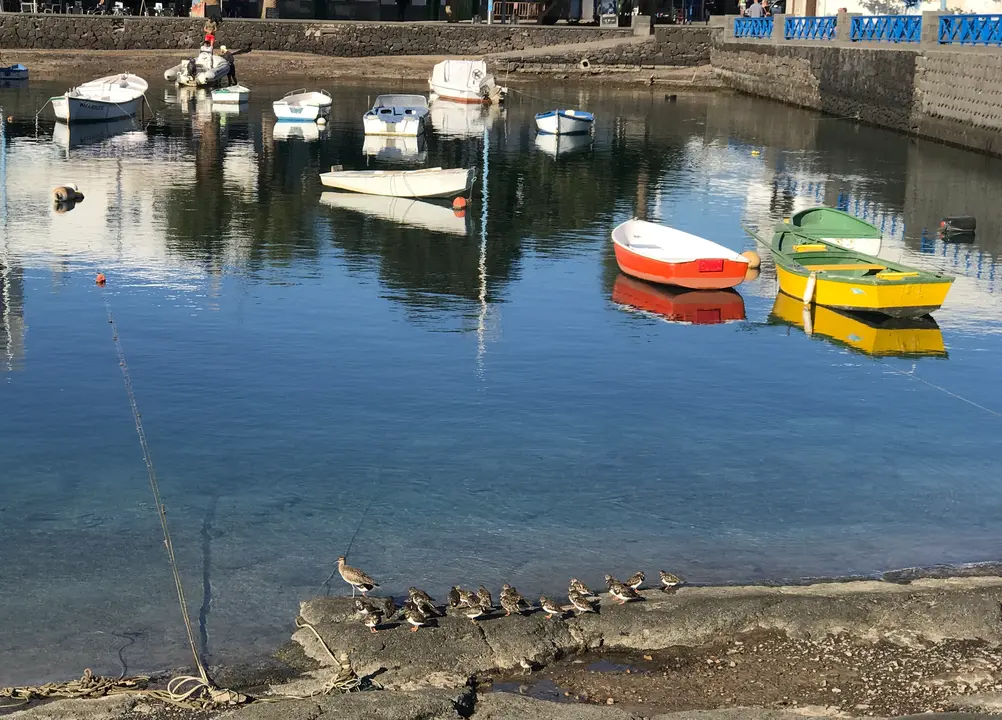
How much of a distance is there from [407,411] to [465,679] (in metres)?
8.85

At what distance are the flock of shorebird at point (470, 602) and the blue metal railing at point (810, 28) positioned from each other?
6129cm

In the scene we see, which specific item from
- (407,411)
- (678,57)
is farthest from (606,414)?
(678,57)

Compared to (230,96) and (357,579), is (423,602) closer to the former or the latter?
(357,579)

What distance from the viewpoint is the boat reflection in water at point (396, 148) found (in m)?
51.2

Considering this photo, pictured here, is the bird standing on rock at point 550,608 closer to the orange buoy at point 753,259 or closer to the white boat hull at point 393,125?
the orange buoy at point 753,259

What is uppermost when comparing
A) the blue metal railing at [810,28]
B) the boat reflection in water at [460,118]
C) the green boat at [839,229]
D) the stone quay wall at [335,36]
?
the blue metal railing at [810,28]

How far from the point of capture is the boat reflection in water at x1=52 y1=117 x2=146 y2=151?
53438 mm

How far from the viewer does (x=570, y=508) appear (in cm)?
1719

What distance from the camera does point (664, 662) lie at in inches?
505

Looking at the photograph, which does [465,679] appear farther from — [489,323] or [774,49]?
[774,49]

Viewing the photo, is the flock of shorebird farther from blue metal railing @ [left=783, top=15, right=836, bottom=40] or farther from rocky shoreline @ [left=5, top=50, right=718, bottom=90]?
rocky shoreline @ [left=5, top=50, right=718, bottom=90]

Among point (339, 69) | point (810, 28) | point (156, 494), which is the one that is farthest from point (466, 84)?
point (156, 494)

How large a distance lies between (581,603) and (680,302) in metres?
16.0

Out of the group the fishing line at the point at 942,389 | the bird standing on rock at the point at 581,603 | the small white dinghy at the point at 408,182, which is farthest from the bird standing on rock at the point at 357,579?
the small white dinghy at the point at 408,182
